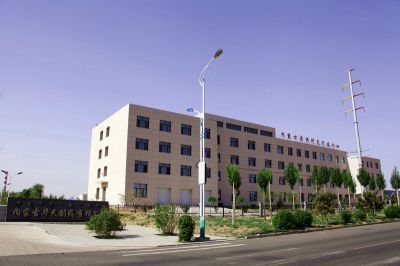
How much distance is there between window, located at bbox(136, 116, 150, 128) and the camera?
45628 mm

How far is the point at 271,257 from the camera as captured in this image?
37.1 feet

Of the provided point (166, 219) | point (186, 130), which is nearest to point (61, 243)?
point (166, 219)

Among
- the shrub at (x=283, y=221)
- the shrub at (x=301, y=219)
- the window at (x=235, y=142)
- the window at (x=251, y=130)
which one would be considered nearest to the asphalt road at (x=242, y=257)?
the shrub at (x=283, y=221)

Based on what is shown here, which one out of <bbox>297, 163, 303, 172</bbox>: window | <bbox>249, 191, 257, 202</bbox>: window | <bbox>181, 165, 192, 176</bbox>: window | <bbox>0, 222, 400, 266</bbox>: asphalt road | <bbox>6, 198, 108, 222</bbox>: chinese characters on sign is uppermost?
<bbox>297, 163, 303, 172</bbox>: window

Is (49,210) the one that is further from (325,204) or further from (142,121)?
(142,121)


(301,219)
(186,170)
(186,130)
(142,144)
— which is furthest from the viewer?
(186,130)

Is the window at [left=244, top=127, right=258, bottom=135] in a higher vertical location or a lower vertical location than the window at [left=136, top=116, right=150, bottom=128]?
higher

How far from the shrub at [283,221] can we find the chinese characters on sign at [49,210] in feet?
47.9

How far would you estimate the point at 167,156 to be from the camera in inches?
1863

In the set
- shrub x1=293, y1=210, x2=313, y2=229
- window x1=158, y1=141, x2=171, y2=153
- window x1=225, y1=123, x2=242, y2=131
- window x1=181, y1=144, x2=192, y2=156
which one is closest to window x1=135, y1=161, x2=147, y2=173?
window x1=158, y1=141, x2=171, y2=153

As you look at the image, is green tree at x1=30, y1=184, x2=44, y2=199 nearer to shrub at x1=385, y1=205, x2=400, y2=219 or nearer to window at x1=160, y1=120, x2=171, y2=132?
window at x1=160, y1=120, x2=171, y2=132

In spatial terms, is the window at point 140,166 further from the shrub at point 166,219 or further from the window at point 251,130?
the window at point 251,130

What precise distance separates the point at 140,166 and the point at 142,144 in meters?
2.96

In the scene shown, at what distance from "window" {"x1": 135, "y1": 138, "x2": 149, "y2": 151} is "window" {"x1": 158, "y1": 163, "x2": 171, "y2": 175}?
3053mm
